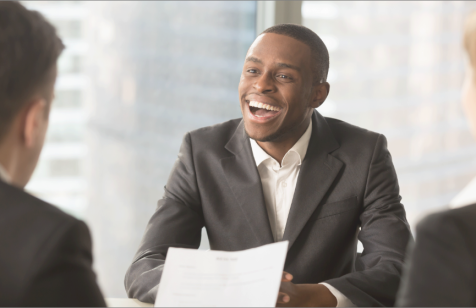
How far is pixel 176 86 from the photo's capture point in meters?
3.57

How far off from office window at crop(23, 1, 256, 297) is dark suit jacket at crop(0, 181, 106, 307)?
98.7 inches

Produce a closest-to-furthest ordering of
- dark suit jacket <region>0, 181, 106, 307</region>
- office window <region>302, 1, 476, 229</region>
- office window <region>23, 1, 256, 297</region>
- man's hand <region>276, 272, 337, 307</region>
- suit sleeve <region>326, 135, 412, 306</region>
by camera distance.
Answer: dark suit jacket <region>0, 181, 106, 307</region> < man's hand <region>276, 272, 337, 307</region> < suit sleeve <region>326, 135, 412, 306</region> < office window <region>23, 1, 256, 297</region> < office window <region>302, 1, 476, 229</region>

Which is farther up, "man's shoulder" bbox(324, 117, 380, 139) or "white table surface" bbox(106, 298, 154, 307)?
"man's shoulder" bbox(324, 117, 380, 139)

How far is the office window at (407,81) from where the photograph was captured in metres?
3.81

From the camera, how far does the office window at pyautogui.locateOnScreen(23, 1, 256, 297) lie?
337 cm

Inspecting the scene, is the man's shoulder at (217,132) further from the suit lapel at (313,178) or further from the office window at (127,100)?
the office window at (127,100)

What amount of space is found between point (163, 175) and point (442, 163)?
234 cm

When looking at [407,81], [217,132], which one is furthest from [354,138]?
[407,81]

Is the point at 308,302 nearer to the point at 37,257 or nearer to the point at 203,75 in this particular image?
the point at 37,257

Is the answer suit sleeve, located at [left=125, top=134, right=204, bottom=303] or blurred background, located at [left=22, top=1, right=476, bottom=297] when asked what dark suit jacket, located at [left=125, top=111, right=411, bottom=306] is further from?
blurred background, located at [left=22, top=1, right=476, bottom=297]

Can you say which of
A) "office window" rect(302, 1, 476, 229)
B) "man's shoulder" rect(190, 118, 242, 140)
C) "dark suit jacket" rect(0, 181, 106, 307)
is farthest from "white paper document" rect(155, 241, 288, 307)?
"office window" rect(302, 1, 476, 229)

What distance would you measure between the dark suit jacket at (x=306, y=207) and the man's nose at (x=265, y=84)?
0.24 m

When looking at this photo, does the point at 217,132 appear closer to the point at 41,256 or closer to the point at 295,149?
the point at 295,149

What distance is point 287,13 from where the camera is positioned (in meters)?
3.55
